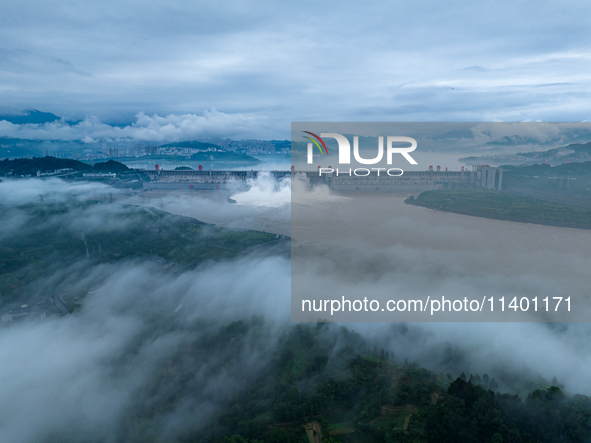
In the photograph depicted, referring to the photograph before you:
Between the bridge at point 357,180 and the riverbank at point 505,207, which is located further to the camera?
the bridge at point 357,180

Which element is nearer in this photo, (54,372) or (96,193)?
(54,372)

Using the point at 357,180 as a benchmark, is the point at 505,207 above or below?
below

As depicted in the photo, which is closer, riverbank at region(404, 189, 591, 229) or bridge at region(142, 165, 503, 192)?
riverbank at region(404, 189, 591, 229)

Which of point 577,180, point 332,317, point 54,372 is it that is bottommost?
point 54,372

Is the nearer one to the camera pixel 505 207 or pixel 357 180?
pixel 505 207

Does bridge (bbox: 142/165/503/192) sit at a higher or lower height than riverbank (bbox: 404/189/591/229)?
higher

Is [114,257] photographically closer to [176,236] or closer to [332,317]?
[176,236]

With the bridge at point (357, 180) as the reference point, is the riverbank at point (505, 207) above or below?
below

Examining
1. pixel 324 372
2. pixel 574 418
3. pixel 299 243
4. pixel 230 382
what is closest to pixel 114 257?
pixel 299 243
